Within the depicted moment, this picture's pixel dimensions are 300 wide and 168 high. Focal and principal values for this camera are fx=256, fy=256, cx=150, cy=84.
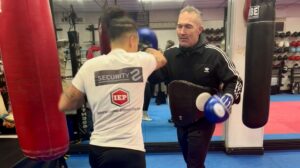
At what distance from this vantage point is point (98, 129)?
56.1 inches

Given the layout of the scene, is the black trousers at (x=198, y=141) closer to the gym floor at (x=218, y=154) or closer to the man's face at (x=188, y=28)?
the man's face at (x=188, y=28)

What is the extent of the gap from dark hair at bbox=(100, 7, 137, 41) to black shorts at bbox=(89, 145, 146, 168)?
2.04ft

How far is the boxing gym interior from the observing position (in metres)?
1.50

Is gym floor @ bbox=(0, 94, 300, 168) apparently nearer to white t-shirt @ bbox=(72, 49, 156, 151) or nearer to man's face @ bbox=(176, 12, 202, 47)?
white t-shirt @ bbox=(72, 49, 156, 151)

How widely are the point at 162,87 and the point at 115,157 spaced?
20.6 feet

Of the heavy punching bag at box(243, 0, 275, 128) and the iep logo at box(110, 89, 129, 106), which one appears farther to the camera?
the heavy punching bag at box(243, 0, 275, 128)

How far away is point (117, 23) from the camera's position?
142 centimetres

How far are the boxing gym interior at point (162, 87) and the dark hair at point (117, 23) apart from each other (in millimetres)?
417

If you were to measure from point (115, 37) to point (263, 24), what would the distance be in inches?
36.4

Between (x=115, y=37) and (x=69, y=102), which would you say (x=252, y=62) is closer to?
(x=115, y=37)

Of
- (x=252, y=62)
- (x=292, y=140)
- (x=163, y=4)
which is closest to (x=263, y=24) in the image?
(x=252, y=62)

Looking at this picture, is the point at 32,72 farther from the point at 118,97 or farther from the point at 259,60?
the point at 259,60

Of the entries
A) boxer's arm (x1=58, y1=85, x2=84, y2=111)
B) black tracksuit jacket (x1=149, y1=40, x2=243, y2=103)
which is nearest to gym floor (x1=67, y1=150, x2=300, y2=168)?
black tracksuit jacket (x1=149, y1=40, x2=243, y2=103)

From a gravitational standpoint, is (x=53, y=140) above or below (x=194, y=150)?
above
